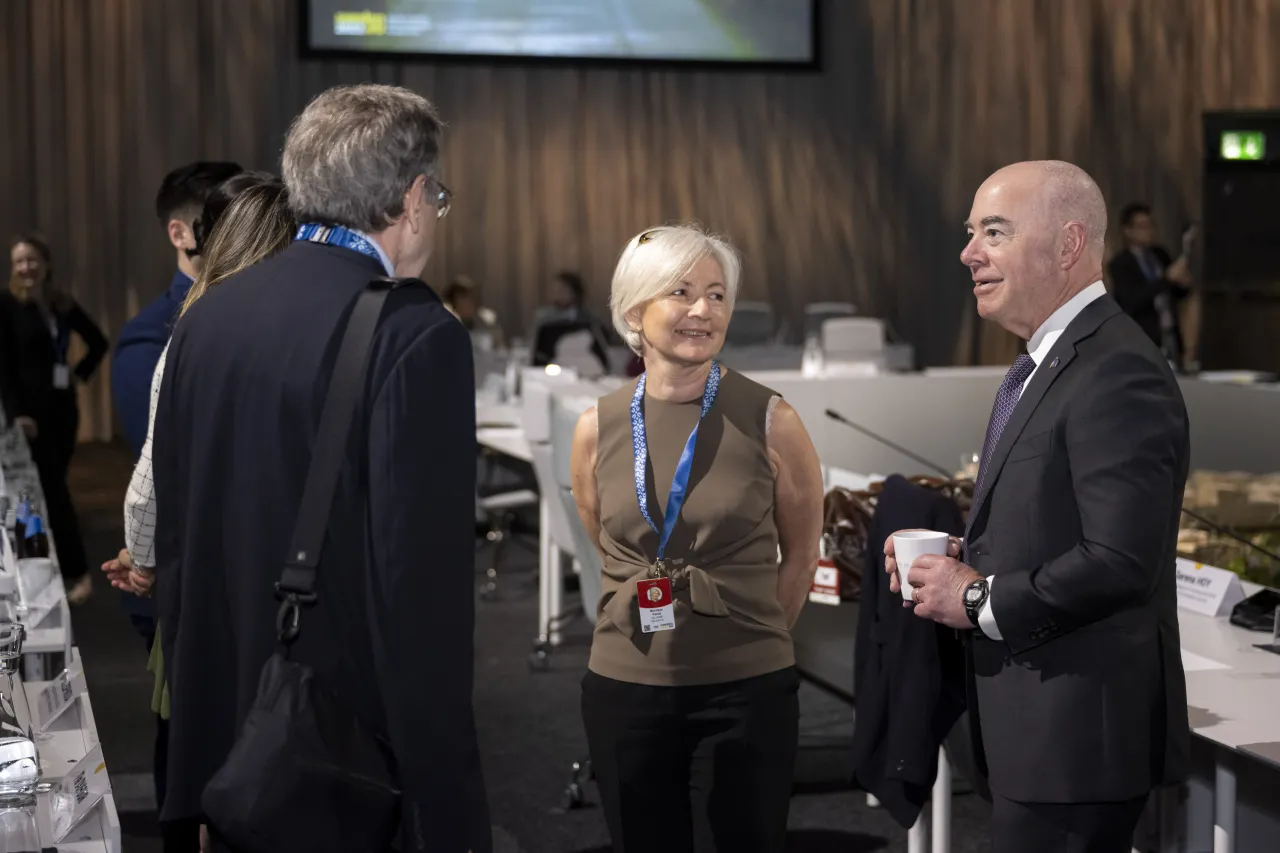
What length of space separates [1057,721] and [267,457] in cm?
103

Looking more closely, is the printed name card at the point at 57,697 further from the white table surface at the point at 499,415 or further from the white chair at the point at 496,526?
the white table surface at the point at 499,415

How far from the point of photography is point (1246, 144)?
985 centimetres

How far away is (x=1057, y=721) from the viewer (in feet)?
6.11

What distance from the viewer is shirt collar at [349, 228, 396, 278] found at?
5.06 feet

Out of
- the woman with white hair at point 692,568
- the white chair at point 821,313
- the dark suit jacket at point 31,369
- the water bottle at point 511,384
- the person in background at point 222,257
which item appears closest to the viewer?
the person in background at point 222,257

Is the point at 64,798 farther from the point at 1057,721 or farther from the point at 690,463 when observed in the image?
the point at 1057,721

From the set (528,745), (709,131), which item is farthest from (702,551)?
(709,131)

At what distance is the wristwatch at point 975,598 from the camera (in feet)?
6.22

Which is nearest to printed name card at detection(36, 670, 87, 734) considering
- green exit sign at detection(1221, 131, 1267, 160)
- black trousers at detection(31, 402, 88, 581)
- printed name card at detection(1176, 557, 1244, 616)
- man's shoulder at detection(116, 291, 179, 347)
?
man's shoulder at detection(116, 291, 179, 347)

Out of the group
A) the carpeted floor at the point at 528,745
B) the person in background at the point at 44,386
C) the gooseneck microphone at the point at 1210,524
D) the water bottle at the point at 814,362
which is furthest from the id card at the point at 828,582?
the person in background at the point at 44,386

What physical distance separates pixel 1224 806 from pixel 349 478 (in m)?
1.61

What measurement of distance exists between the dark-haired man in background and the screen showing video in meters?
8.94

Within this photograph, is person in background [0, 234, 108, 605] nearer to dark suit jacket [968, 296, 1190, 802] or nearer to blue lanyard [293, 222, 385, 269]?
blue lanyard [293, 222, 385, 269]

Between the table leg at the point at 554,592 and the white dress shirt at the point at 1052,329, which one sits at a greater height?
the white dress shirt at the point at 1052,329
